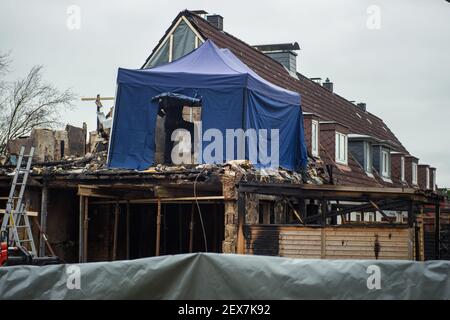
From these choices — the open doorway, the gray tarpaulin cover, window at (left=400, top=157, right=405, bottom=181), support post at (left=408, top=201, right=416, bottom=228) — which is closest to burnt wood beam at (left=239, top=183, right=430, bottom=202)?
support post at (left=408, top=201, right=416, bottom=228)

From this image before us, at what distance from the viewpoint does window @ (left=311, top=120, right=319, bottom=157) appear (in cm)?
2542

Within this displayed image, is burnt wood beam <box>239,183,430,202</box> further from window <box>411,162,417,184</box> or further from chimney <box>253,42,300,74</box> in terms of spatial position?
window <box>411,162,417,184</box>

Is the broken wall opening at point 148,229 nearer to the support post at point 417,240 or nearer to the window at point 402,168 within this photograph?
the support post at point 417,240

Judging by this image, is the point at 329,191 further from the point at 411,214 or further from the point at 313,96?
the point at 313,96

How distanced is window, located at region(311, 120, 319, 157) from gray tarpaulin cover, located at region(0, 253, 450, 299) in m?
16.8

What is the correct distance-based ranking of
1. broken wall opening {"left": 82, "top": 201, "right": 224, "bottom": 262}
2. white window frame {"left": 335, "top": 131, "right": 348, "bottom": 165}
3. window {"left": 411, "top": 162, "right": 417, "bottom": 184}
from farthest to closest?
window {"left": 411, "top": 162, "right": 417, "bottom": 184}, white window frame {"left": 335, "top": 131, "right": 348, "bottom": 165}, broken wall opening {"left": 82, "top": 201, "right": 224, "bottom": 262}

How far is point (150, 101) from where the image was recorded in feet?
64.6

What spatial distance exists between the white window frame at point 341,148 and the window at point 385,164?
4719mm

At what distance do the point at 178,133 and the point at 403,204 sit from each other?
6.10 metres

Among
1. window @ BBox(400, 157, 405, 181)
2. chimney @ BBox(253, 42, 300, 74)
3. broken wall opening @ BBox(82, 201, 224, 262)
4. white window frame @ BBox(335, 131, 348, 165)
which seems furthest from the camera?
window @ BBox(400, 157, 405, 181)

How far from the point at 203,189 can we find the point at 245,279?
9.04 metres

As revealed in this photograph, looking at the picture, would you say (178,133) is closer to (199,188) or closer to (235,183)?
(199,188)
